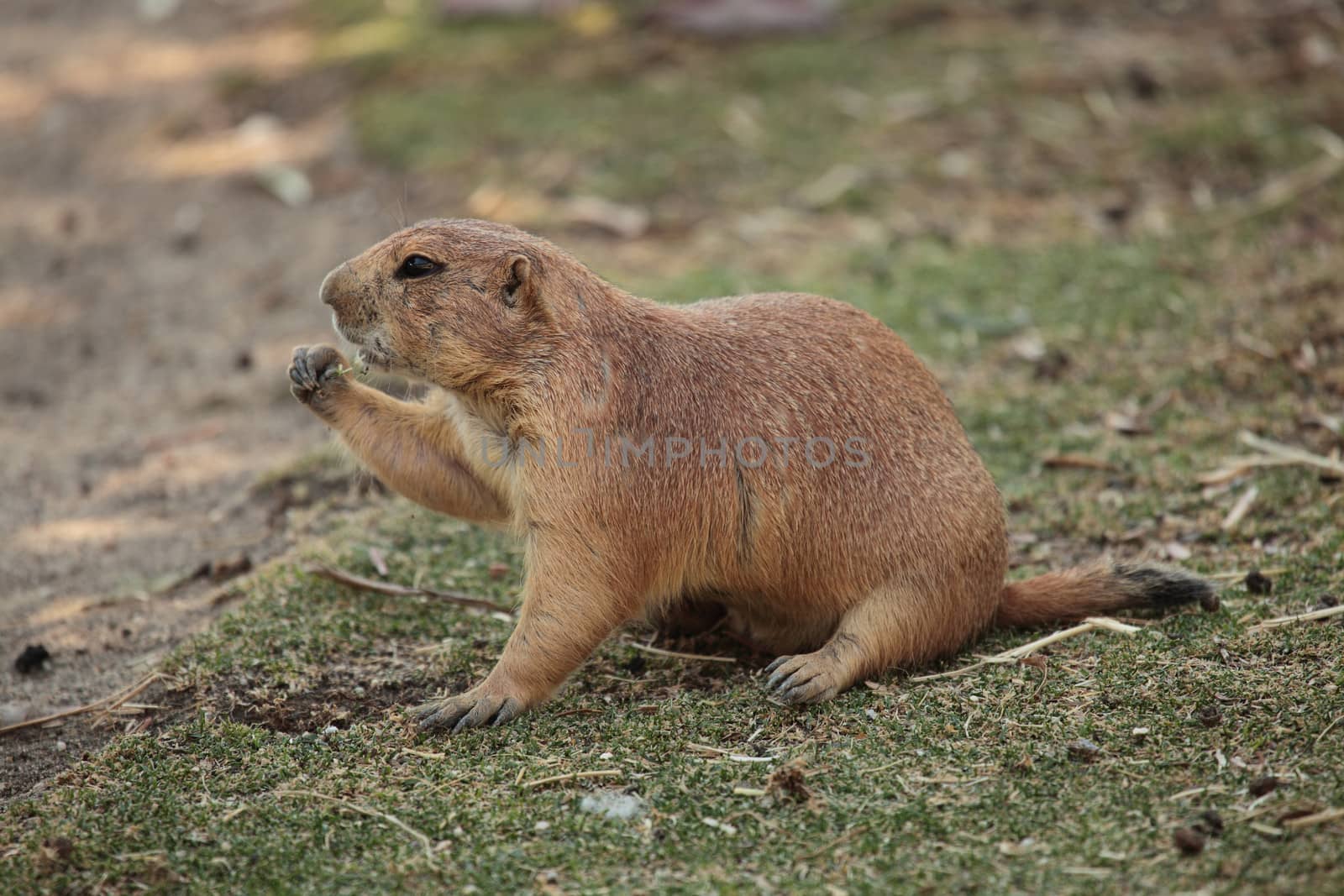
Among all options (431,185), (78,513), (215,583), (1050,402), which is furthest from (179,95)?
(1050,402)

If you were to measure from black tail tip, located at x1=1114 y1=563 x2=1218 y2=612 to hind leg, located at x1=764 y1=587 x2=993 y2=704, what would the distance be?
21.0 inches

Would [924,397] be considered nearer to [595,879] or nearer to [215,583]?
[595,879]

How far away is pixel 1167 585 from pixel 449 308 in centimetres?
243

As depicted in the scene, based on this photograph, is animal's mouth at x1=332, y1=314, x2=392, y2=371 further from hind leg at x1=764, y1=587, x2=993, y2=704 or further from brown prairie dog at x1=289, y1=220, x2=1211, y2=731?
hind leg at x1=764, y1=587, x2=993, y2=704

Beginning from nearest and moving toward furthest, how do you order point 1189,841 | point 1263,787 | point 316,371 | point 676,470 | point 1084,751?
point 1189,841, point 1263,787, point 1084,751, point 676,470, point 316,371

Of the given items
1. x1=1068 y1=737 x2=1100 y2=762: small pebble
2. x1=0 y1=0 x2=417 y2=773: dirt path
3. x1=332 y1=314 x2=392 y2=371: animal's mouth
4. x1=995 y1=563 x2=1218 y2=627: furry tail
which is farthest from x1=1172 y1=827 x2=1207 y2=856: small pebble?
x1=0 y1=0 x2=417 y2=773: dirt path

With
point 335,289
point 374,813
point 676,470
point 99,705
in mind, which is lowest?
point 374,813

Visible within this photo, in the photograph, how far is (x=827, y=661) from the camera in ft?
13.3

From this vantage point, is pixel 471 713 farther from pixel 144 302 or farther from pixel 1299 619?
pixel 144 302

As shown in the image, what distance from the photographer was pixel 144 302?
8336mm

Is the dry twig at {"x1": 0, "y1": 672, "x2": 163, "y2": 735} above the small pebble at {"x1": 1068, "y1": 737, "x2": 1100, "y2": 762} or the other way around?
above

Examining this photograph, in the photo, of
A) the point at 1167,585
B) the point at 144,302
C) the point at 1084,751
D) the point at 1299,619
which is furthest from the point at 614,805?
the point at 144,302

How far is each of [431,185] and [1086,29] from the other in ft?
18.8

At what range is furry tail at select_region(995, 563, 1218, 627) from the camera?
14.1 ft
